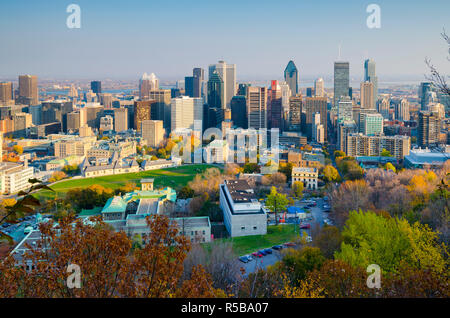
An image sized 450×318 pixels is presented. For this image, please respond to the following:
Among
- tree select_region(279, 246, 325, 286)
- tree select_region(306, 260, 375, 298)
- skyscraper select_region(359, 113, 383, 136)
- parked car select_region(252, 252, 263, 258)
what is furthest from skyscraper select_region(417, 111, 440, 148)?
tree select_region(306, 260, 375, 298)

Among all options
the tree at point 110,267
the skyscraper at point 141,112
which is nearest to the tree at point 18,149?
the skyscraper at point 141,112

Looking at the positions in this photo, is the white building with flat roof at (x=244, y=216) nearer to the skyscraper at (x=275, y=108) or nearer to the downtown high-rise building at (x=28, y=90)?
the skyscraper at (x=275, y=108)

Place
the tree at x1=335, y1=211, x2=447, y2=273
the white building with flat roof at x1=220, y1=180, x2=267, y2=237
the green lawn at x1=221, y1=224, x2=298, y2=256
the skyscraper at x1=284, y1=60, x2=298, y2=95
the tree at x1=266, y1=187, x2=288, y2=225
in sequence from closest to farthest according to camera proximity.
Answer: the tree at x1=335, y1=211, x2=447, y2=273, the green lawn at x1=221, y1=224, x2=298, y2=256, the white building with flat roof at x1=220, y1=180, x2=267, y2=237, the tree at x1=266, y1=187, x2=288, y2=225, the skyscraper at x1=284, y1=60, x2=298, y2=95

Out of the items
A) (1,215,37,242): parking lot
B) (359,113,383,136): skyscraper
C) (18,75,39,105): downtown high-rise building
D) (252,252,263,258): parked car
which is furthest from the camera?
(18,75,39,105): downtown high-rise building

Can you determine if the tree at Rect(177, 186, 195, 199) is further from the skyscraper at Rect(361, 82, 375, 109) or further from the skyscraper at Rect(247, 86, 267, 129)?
the skyscraper at Rect(361, 82, 375, 109)

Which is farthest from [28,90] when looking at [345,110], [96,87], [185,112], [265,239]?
[265,239]
